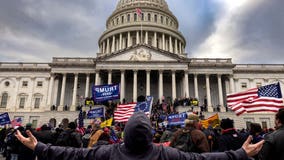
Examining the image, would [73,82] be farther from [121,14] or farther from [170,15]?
[170,15]

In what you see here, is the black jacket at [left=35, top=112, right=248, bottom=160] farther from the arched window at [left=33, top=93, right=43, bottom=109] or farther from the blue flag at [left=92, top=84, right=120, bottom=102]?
the arched window at [left=33, top=93, right=43, bottom=109]

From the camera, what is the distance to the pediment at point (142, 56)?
42.5 metres

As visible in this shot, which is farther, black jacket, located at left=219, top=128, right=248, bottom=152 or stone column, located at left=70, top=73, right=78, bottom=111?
stone column, located at left=70, top=73, right=78, bottom=111

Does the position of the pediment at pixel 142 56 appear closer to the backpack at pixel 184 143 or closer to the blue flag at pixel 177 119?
the blue flag at pixel 177 119

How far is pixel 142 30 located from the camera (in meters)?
60.5

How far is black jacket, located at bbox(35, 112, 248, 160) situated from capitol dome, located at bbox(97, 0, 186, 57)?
55.2 metres

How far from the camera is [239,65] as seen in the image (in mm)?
48438

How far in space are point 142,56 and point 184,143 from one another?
3848 cm

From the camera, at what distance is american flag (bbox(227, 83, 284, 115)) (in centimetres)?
959

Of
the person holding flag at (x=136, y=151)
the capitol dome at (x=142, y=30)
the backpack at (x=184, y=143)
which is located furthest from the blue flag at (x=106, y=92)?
the capitol dome at (x=142, y=30)

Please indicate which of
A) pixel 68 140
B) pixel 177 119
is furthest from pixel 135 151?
pixel 177 119

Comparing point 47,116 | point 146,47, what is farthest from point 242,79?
point 47,116

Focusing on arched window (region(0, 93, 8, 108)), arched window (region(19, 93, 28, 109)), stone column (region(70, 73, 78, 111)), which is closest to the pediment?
stone column (region(70, 73, 78, 111))

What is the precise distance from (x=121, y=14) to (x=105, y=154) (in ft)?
226
